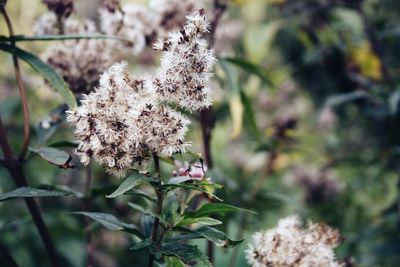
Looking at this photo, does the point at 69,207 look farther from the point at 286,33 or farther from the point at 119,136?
the point at 286,33

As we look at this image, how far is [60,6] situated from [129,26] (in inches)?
7.8

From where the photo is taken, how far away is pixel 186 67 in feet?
2.54

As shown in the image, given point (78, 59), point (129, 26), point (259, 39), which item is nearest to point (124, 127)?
point (78, 59)

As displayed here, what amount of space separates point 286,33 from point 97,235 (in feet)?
7.44

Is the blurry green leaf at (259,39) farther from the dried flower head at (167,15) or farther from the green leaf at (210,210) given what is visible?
the green leaf at (210,210)

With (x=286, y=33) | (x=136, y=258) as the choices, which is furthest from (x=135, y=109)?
(x=286, y=33)

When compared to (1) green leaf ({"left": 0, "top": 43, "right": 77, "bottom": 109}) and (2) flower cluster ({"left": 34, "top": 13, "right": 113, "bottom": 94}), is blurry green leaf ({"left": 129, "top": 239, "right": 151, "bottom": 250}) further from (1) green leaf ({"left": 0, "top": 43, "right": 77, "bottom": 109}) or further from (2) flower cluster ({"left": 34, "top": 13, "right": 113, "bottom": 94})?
(2) flower cluster ({"left": 34, "top": 13, "right": 113, "bottom": 94})

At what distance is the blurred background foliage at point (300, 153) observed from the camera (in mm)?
1855

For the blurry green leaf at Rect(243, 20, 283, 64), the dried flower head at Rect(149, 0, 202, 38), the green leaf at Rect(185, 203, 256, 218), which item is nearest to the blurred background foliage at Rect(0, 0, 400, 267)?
the blurry green leaf at Rect(243, 20, 283, 64)

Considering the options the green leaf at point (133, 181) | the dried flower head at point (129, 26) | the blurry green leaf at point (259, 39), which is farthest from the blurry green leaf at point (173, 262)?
the blurry green leaf at point (259, 39)

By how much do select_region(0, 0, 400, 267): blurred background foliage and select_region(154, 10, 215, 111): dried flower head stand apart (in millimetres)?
591

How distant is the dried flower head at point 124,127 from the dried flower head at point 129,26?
0.52 meters

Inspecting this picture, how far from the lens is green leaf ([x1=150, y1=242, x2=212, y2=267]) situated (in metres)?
0.80

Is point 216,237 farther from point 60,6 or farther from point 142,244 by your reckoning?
point 60,6
